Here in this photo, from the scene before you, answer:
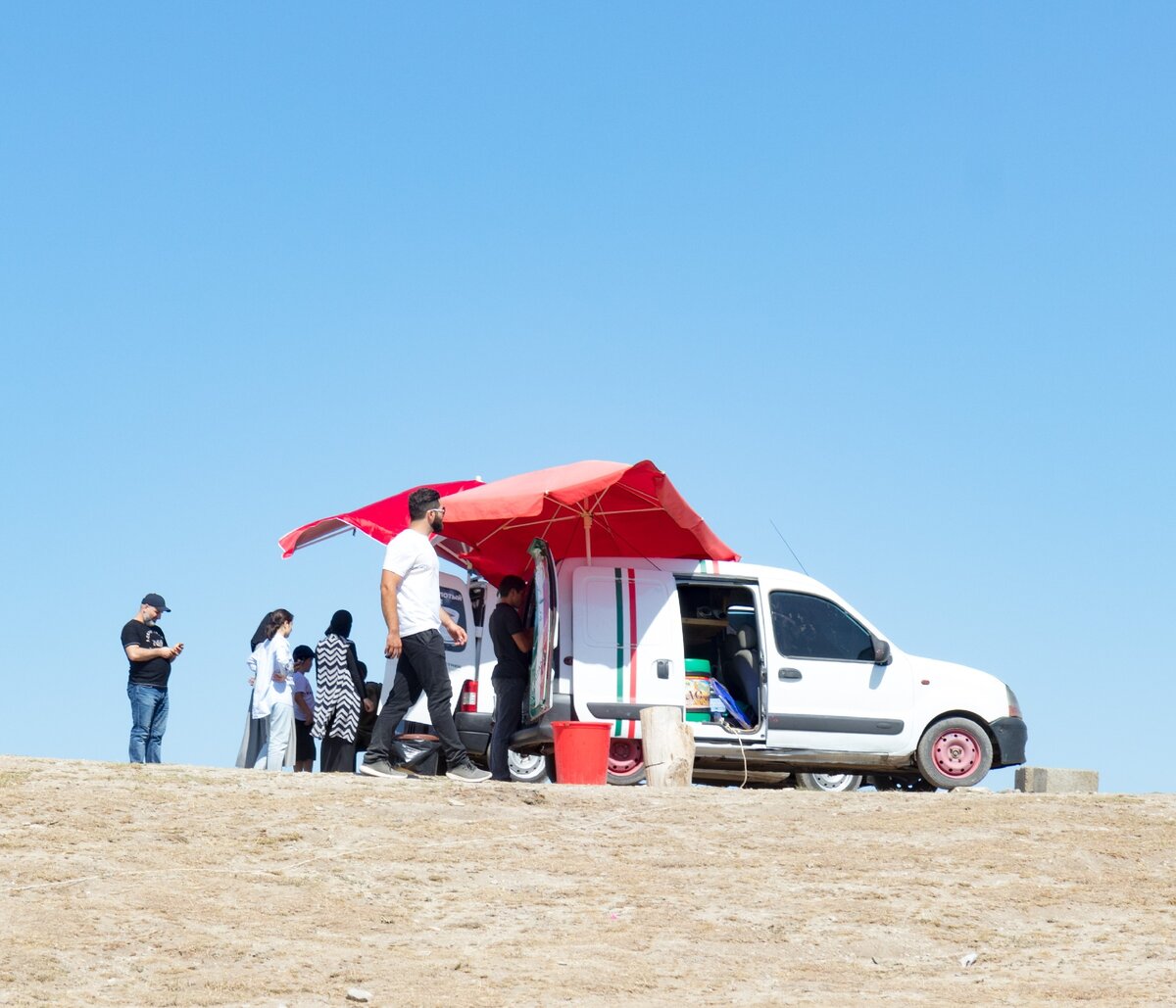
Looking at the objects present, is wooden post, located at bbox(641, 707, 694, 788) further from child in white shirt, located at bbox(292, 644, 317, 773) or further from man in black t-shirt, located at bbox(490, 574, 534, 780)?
child in white shirt, located at bbox(292, 644, 317, 773)

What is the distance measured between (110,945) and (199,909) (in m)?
0.56

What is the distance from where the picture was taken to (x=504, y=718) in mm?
12336

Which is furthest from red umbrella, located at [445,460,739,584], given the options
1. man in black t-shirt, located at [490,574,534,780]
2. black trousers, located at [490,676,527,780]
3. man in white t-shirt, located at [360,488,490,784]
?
man in white t-shirt, located at [360,488,490,784]

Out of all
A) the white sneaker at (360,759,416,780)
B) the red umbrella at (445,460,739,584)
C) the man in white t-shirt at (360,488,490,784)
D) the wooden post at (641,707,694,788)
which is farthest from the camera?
the red umbrella at (445,460,739,584)

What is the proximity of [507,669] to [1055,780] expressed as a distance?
16.5 ft

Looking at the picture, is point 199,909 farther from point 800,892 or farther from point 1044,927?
point 1044,927

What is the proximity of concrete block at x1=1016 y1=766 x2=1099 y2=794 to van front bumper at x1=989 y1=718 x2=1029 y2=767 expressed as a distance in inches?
7.1

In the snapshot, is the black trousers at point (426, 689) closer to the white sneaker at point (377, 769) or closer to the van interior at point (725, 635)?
the white sneaker at point (377, 769)

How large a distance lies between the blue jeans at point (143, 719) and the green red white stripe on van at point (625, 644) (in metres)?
3.82

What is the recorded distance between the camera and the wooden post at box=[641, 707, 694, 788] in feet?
38.5

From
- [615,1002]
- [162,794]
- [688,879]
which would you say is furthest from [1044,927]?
[162,794]

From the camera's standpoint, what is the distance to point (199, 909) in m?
7.34

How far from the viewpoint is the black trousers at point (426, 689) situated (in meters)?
10.2

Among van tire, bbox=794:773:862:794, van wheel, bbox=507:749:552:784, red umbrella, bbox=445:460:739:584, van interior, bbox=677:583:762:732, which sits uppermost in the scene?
red umbrella, bbox=445:460:739:584
